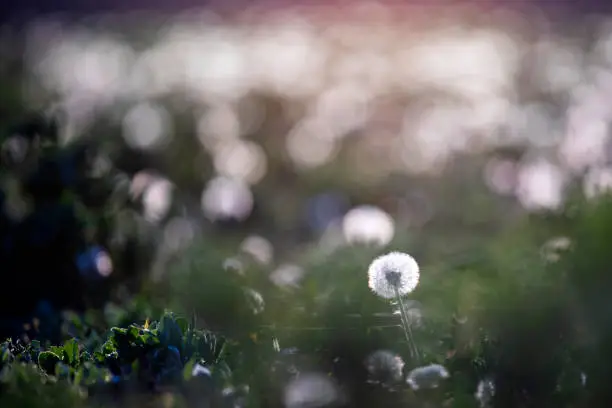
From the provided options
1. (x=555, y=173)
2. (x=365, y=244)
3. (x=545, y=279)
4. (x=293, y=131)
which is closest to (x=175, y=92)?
(x=293, y=131)

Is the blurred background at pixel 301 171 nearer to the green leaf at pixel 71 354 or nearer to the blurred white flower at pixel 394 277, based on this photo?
the blurred white flower at pixel 394 277

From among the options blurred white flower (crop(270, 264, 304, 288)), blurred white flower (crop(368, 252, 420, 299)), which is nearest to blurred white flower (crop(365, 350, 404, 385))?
blurred white flower (crop(368, 252, 420, 299))

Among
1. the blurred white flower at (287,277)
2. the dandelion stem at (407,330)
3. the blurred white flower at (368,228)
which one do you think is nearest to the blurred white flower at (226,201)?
the blurred white flower at (368,228)

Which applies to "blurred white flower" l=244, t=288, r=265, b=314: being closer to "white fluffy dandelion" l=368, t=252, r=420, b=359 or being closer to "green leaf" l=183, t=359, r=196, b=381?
"white fluffy dandelion" l=368, t=252, r=420, b=359

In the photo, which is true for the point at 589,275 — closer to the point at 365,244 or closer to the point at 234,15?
the point at 365,244

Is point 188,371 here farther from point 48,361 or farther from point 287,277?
point 287,277

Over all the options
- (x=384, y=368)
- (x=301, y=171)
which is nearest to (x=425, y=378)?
(x=384, y=368)
